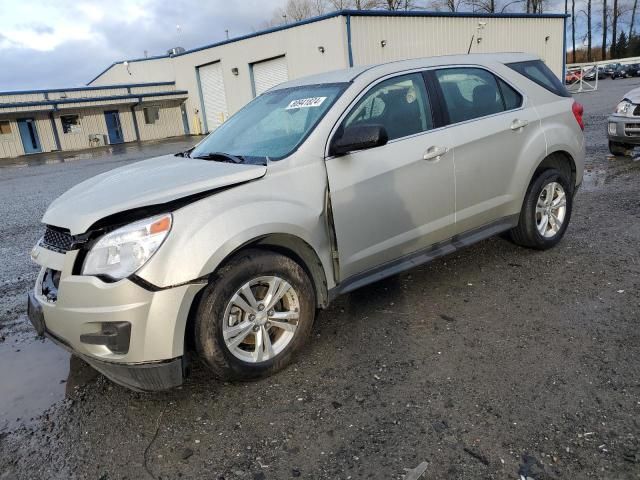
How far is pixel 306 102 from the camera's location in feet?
12.4

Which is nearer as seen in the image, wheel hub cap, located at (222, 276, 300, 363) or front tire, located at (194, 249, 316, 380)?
front tire, located at (194, 249, 316, 380)

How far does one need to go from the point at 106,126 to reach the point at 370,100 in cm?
3677

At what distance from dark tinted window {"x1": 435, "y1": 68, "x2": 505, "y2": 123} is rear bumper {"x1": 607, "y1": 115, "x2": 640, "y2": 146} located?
5.85 meters

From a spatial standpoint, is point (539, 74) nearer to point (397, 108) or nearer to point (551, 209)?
point (551, 209)

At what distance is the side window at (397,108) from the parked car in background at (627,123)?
6730 millimetres

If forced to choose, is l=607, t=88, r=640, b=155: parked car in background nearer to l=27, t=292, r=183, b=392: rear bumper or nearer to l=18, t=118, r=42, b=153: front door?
l=27, t=292, r=183, b=392: rear bumper

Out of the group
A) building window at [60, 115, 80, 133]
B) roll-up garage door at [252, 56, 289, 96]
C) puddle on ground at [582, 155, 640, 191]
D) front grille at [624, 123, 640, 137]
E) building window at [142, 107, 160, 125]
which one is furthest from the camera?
building window at [142, 107, 160, 125]

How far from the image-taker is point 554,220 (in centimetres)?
489

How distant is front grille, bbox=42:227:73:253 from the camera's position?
2895 mm

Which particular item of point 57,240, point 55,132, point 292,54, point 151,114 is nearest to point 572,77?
point 292,54

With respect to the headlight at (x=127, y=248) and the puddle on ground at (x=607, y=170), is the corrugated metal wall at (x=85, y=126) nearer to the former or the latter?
the puddle on ground at (x=607, y=170)

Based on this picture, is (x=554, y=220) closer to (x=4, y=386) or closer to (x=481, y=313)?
(x=481, y=313)

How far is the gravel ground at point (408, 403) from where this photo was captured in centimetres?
240

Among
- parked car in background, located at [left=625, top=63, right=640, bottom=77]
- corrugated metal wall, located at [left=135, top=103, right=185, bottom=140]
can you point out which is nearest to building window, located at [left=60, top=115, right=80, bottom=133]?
corrugated metal wall, located at [left=135, top=103, right=185, bottom=140]
